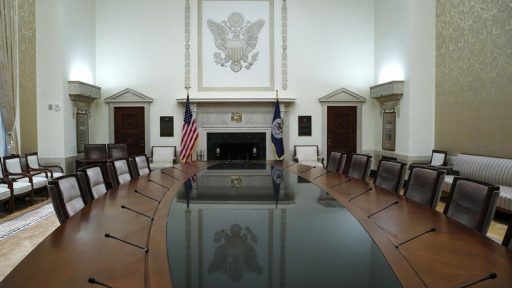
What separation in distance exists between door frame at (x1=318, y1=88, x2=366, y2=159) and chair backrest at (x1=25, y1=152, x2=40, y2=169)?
6.24 meters

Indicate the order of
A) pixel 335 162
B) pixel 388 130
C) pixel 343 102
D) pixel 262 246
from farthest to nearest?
pixel 343 102
pixel 388 130
pixel 335 162
pixel 262 246

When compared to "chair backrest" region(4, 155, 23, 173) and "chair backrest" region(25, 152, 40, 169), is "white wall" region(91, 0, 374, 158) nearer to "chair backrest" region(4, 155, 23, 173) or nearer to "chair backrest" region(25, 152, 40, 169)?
"chair backrest" region(25, 152, 40, 169)

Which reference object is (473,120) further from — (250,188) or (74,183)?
(74,183)

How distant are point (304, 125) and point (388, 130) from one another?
198 cm

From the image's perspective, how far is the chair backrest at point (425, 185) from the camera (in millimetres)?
2848

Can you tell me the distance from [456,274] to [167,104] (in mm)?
8532

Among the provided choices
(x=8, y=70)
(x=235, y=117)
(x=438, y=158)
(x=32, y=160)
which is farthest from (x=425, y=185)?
(x=8, y=70)

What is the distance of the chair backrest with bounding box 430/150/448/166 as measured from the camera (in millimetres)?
7156

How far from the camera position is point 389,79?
8578 mm

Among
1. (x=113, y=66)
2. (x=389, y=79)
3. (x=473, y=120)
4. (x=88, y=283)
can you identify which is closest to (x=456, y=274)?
(x=88, y=283)

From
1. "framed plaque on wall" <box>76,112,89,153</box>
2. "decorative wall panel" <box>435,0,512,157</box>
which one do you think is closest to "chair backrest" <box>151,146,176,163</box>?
"framed plaque on wall" <box>76,112,89,153</box>

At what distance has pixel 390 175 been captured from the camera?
371cm

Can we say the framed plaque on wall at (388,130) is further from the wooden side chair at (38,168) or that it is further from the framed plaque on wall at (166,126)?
the wooden side chair at (38,168)

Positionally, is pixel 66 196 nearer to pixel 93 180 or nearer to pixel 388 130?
pixel 93 180
